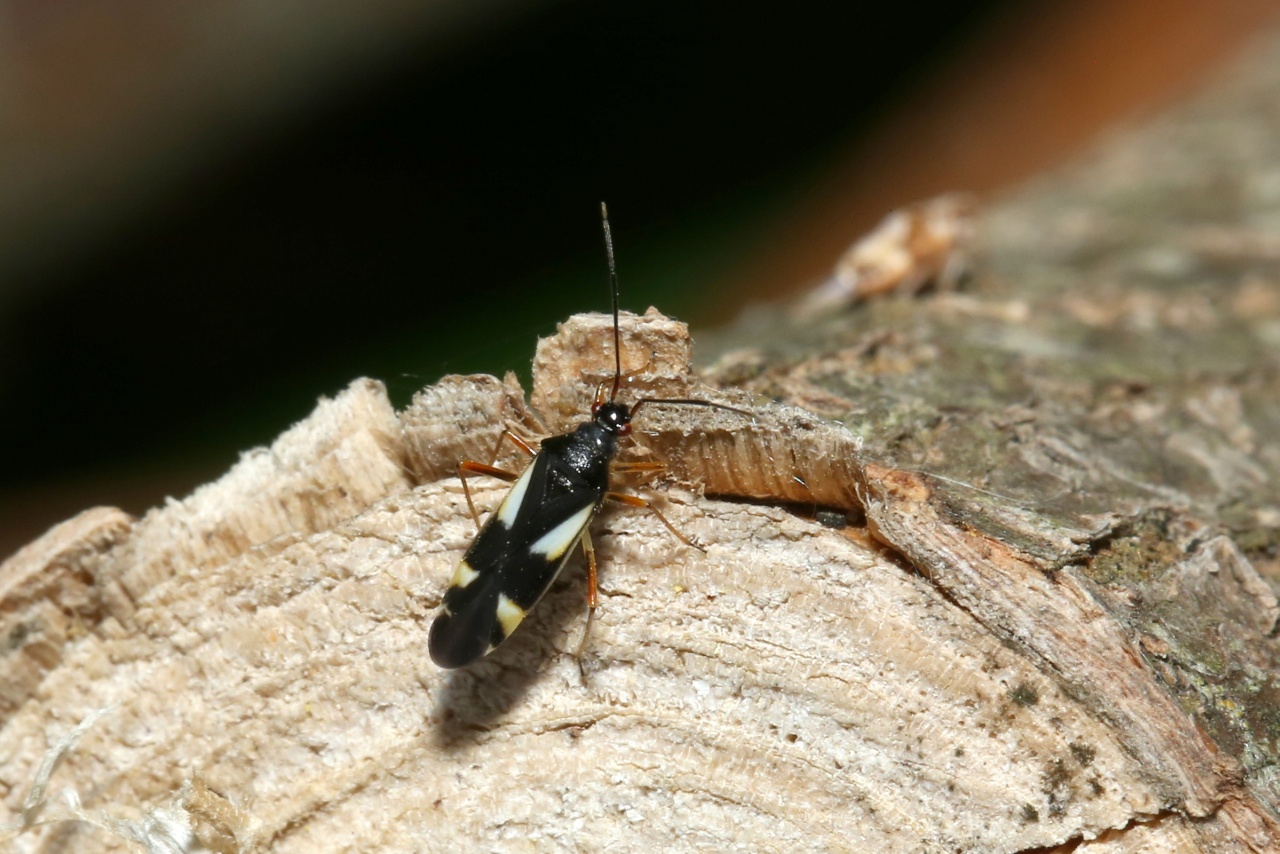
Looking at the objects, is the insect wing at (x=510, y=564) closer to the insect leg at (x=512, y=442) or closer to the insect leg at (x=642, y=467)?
the insect leg at (x=512, y=442)

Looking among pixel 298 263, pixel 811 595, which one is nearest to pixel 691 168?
pixel 298 263

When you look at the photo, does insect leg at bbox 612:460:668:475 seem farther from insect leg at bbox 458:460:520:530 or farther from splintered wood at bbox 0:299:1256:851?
insect leg at bbox 458:460:520:530

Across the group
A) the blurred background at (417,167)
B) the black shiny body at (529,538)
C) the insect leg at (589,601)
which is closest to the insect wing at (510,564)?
the black shiny body at (529,538)

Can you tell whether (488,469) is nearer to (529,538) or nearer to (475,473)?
(475,473)

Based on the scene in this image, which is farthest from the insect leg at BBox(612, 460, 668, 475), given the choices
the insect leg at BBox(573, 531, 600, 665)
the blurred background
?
the blurred background

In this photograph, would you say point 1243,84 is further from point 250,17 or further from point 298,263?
point 298,263

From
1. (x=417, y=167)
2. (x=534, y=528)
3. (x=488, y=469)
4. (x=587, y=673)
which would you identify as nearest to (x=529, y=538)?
(x=534, y=528)
